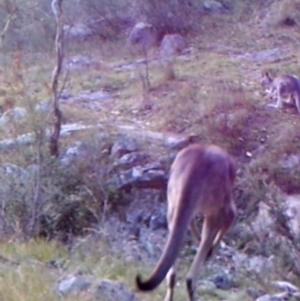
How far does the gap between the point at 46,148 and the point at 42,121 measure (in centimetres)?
42

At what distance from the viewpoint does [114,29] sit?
22312mm

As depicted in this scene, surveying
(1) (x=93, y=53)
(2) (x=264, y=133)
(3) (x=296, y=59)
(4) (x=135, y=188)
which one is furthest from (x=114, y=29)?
(4) (x=135, y=188)

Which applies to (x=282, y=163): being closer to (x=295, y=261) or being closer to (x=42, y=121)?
(x=42, y=121)

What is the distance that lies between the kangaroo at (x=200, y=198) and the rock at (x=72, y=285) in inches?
23.2

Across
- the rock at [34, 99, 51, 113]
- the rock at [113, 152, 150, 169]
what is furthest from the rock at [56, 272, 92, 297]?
the rock at [113, 152, 150, 169]

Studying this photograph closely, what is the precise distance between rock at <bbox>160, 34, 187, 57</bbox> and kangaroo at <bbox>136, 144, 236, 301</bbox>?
39.9 feet

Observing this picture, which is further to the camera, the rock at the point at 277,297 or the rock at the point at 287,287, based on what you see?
the rock at the point at 287,287

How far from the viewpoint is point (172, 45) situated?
20234mm

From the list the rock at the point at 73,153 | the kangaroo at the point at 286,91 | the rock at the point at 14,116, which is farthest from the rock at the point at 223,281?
the kangaroo at the point at 286,91

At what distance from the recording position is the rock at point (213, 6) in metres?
22.4

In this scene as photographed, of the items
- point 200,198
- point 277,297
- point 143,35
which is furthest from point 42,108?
point 143,35

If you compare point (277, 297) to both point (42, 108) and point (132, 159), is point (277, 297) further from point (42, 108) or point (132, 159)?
point (42, 108)

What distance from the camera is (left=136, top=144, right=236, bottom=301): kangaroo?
6938 mm

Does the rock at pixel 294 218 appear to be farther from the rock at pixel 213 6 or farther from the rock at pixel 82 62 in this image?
the rock at pixel 213 6
